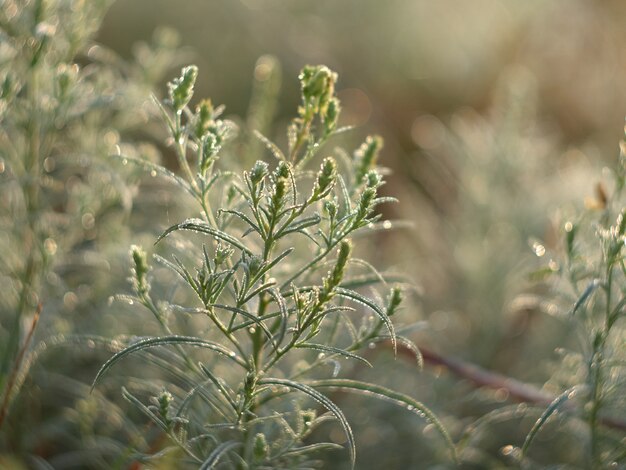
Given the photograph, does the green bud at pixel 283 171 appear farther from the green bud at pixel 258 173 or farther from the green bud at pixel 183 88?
the green bud at pixel 183 88

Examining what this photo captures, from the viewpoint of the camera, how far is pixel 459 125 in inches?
102

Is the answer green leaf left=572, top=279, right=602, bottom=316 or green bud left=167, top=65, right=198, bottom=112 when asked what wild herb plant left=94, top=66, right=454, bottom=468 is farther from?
green leaf left=572, top=279, right=602, bottom=316

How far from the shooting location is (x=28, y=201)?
49.8 inches

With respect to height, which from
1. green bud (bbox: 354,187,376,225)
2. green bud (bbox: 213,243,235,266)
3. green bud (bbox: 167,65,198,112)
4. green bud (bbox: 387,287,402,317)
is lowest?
green bud (bbox: 387,287,402,317)

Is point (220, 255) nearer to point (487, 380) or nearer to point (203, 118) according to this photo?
point (203, 118)

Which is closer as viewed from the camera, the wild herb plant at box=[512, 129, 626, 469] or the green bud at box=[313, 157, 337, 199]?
the green bud at box=[313, 157, 337, 199]

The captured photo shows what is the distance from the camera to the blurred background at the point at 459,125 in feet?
5.17

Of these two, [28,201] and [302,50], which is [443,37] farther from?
[28,201]

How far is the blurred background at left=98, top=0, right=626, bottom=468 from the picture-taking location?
1.58 meters

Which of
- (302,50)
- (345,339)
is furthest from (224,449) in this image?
(302,50)

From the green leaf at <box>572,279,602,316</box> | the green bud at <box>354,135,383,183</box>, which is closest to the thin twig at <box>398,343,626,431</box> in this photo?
the green leaf at <box>572,279,602,316</box>

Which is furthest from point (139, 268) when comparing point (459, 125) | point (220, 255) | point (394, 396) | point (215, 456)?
point (459, 125)

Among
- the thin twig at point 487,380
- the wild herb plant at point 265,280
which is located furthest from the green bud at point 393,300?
the thin twig at point 487,380

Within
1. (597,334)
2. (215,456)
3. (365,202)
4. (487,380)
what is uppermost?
(365,202)
